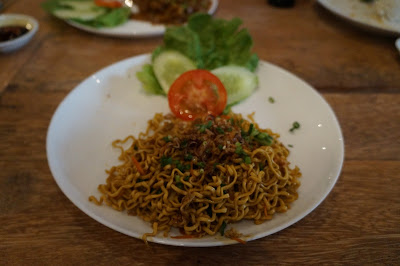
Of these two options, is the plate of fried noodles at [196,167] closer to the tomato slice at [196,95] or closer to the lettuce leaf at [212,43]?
the tomato slice at [196,95]

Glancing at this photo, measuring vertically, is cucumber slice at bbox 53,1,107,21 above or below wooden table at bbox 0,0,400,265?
above

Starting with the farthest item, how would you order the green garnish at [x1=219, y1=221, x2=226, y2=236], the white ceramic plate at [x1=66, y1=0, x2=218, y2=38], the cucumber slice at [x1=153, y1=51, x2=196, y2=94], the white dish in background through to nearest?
the white ceramic plate at [x1=66, y1=0, x2=218, y2=38], the white dish in background, the cucumber slice at [x1=153, y1=51, x2=196, y2=94], the green garnish at [x1=219, y1=221, x2=226, y2=236]

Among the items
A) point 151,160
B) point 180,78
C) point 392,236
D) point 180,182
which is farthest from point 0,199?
point 392,236

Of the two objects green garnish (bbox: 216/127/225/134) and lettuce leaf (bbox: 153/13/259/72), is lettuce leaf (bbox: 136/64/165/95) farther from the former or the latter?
green garnish (bbox: 216/127/225/134)

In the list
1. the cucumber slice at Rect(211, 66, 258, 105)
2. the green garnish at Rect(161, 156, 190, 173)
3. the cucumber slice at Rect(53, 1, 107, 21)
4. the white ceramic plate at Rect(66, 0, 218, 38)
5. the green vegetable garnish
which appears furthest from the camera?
the cucumber slice at Rect(53, 1, 107, 21)

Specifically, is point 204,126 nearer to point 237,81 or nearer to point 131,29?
point 237,81

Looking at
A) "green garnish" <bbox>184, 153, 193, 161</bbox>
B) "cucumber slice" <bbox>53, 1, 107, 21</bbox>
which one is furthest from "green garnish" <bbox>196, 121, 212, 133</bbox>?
"cucumber slice" <bbox>53, 1, 107, 21</bbox>

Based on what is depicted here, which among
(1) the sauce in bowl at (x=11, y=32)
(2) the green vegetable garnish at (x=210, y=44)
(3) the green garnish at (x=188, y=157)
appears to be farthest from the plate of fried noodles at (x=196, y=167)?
(1) the sauce in bowl at (x=11, y=32)
